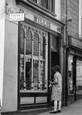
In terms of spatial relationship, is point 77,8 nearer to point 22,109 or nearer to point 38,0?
point 38,0

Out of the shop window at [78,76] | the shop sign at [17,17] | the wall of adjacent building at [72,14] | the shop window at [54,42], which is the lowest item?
Answer: the shop window at [78,76]

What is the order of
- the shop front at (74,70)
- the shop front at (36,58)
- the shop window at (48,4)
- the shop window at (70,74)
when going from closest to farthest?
the shop front at (36,58) → the shop window at (48,4) → the shop front at (74,70) → the shop window at (70,74)

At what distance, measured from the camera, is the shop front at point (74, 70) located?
1414cm

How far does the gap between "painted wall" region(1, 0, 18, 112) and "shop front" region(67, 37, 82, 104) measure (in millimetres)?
4778

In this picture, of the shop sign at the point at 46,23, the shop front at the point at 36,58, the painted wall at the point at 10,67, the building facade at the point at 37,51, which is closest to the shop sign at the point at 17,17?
the building facade at the point at 37,51

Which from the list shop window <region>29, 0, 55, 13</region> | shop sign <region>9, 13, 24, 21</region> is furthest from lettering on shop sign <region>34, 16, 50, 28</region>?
shop sign <region>9, 13, 24, 21</region>

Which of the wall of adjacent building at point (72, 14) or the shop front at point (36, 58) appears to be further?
the wall of adjacent building at point (72, 14)

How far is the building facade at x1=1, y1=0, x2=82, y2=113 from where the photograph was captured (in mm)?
9336

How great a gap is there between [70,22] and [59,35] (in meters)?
1.51

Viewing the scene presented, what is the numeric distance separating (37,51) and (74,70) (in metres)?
4.32

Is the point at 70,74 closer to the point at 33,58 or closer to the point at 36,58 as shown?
the point at 36,58

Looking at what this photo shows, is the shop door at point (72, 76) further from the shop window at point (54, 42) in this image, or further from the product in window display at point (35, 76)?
the product in window display at point (35, 76)

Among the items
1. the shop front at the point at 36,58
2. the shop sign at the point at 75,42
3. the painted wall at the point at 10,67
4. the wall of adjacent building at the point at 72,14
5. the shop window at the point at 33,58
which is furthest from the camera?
the shop sign at the point at 75,42

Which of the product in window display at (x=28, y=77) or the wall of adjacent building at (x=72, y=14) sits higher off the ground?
the wall of adjacent building at (x=72, y=14)
